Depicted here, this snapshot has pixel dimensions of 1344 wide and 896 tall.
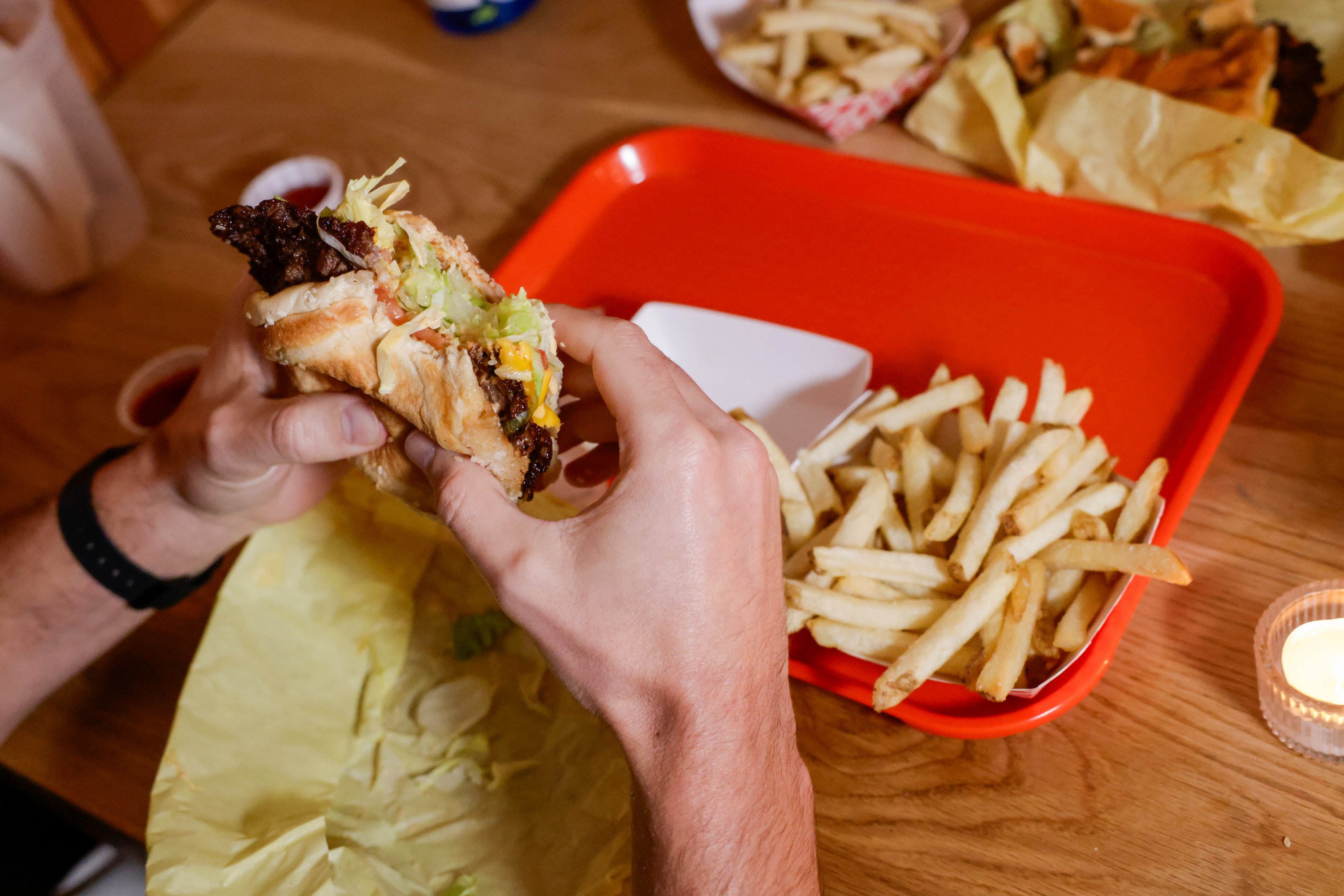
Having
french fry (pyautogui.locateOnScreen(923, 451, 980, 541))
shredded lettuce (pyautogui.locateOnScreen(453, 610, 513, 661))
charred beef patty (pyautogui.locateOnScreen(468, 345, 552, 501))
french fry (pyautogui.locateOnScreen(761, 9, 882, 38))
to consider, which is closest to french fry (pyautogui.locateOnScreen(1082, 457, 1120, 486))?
french fry (pyautogui.locateOnScreen(923, 451, 980, 541))

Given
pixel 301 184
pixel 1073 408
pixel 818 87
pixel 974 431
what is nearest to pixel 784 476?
pixel 974 431

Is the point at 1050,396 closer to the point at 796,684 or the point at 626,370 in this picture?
the point at 796,684

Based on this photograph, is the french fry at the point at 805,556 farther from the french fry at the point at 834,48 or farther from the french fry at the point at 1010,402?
the french fry at the point at 834,48

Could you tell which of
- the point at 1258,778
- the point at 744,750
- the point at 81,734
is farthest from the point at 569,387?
the point at 1258,778

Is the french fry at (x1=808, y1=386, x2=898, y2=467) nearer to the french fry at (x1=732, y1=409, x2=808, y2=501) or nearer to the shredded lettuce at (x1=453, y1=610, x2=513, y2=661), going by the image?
Answer: the french fry at (x1=732, y1=409, x2=808, y2=501)

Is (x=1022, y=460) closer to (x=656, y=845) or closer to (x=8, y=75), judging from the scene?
(x=656, y=845)
